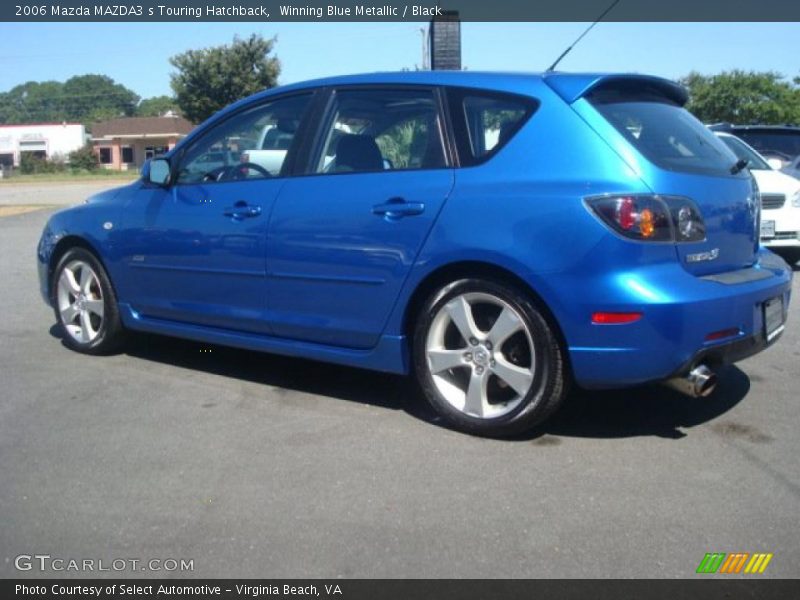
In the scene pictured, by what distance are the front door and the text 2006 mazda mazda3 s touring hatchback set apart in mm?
12

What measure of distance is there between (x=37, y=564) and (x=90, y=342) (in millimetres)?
2926

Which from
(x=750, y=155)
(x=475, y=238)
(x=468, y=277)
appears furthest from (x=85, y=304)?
(x=750, y=155)

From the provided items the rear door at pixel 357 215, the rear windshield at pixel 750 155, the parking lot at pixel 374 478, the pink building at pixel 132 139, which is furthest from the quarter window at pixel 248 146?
the pink building at pixel 132 139

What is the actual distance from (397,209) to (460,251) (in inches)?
16.3

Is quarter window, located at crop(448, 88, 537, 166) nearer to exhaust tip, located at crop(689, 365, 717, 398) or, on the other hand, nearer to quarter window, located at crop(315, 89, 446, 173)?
quarter window, located at crop(315, 89, 446, 173)

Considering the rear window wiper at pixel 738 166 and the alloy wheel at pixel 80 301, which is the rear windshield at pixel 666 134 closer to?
the rear window wiper at pixel 738 166

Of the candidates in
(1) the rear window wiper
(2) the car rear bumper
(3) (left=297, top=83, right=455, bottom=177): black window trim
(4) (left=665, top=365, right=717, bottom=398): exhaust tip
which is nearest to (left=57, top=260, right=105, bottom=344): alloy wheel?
(3) (left=297, top=83, right=455, bottom=177): black window trim

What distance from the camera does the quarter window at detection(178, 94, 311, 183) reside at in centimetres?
496

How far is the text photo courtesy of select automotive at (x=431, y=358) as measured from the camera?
10.8ft

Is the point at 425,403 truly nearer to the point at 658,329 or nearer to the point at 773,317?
the point at 658,329

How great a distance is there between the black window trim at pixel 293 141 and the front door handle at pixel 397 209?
0.70 metres

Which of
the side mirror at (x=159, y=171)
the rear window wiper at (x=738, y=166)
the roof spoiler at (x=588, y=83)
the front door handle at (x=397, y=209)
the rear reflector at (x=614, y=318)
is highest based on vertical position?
the roof spoiler at (x=588, y=83)

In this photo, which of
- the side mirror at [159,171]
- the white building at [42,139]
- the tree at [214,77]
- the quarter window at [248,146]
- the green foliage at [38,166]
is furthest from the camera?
the white building at [42,139]
